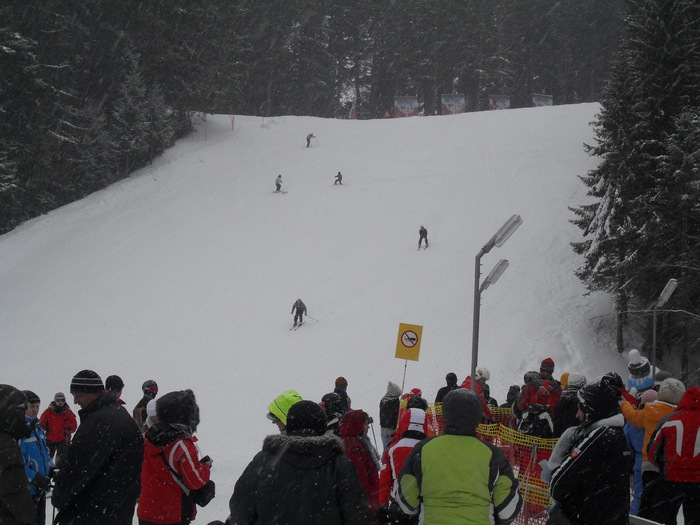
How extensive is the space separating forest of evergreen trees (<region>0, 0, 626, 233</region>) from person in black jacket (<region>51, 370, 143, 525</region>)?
3384cm

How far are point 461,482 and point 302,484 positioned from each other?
0.89m

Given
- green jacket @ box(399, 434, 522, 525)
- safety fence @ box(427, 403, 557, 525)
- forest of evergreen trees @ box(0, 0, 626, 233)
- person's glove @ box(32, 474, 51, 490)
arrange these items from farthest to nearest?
forest of evergreen trees @ box(0, 0, 626, 233) → safety fence @ box(427, 403, 557, 525) → person's glove @ box(32, 474, 51, 490) → green jacket @ box(399, 434, 522, 525)

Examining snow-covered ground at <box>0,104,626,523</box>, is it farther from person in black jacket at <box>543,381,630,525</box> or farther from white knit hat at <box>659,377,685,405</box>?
white knit hat at <box>659,377,685,405</box>

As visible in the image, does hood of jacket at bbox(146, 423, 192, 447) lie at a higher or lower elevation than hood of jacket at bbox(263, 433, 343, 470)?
lower

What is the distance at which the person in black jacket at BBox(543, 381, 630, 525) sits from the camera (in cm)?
387

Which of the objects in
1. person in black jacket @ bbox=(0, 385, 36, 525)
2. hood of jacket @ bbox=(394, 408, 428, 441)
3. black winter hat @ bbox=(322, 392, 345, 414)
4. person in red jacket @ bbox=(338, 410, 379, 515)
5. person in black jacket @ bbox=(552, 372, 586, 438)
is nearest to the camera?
person in black jacket @ bbox=(0, 385, 36, 525)

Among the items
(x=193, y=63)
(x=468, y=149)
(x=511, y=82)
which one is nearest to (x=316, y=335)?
(x=468, y=149)

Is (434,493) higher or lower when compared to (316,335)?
higher

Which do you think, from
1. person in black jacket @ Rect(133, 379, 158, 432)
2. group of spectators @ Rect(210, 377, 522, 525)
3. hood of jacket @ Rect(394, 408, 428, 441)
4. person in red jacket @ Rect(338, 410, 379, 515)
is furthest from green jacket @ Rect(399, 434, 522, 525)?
person in black jacket @ Rect(133, 379, 158, 432)

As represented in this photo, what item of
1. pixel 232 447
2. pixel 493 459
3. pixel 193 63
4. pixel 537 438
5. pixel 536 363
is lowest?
pixel 232 447

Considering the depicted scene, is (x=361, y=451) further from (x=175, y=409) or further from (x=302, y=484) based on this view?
(x=302, y=484)

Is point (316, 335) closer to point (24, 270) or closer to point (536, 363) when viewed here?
point (536, 363)

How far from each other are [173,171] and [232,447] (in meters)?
29.4

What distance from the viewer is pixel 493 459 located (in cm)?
342
